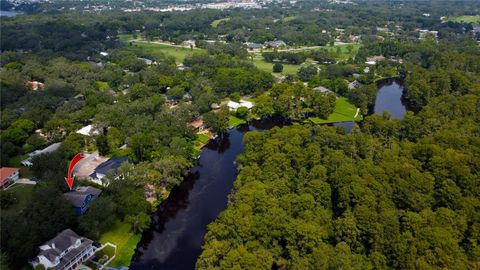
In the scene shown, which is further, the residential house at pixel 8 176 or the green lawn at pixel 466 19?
the green lawn at pixel 466 19

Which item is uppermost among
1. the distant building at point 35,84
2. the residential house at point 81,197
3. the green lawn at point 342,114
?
the residential house at point 81,197

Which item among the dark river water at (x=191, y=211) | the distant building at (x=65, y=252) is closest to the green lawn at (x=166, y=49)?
the dark river water at (x=191, y=211)

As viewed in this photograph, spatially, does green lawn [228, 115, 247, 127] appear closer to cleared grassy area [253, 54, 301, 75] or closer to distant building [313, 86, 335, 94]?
distant building [313, 86, 335, 94]

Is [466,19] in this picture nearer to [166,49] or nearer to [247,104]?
[166,49]

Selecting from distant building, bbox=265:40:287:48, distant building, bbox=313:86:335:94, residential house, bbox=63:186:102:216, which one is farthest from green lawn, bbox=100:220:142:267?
distant building, bbox=265:40:287:48

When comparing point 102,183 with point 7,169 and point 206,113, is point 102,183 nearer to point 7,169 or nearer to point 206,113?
point 7,169

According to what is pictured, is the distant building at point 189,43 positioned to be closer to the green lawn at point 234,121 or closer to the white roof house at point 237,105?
the white roof house at point 237,105

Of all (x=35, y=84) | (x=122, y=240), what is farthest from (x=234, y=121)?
(x=35, y=84)
